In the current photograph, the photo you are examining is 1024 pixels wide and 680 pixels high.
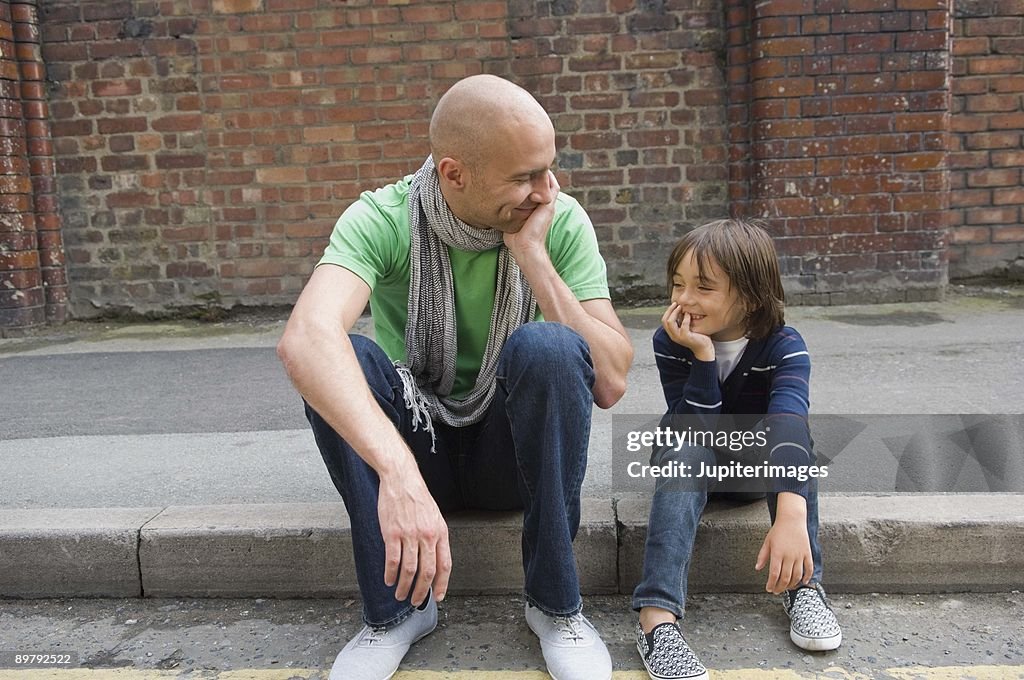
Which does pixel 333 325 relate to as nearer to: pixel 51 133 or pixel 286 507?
pixel 286 507

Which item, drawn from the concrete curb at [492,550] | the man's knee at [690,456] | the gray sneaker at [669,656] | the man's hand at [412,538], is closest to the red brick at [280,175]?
the concrete curb at [492,550]

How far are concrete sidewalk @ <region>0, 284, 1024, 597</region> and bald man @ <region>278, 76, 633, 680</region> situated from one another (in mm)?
361

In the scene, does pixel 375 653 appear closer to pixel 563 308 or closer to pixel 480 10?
pixel 563 308

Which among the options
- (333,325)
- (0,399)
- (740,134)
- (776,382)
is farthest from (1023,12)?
(0,399)

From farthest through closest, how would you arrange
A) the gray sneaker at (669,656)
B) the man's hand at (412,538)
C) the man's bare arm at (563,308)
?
the man's bare arm at (563,308) → the gray sneaker at (669,656) → the man's hand at (412,538)

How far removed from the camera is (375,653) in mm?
2074

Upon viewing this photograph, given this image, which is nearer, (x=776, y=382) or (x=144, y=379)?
(x=776, y=382)

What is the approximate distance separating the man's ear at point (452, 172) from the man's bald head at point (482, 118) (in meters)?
0.01

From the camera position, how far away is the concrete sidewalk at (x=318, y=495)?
246 cm

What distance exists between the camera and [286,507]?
267cm

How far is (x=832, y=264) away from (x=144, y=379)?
4390mm

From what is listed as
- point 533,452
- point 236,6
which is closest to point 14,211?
point 236,6

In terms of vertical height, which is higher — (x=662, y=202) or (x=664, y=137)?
(x=664, y=137)

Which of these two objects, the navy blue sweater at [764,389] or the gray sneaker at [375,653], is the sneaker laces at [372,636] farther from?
the navy blue sweater at [764,389]
